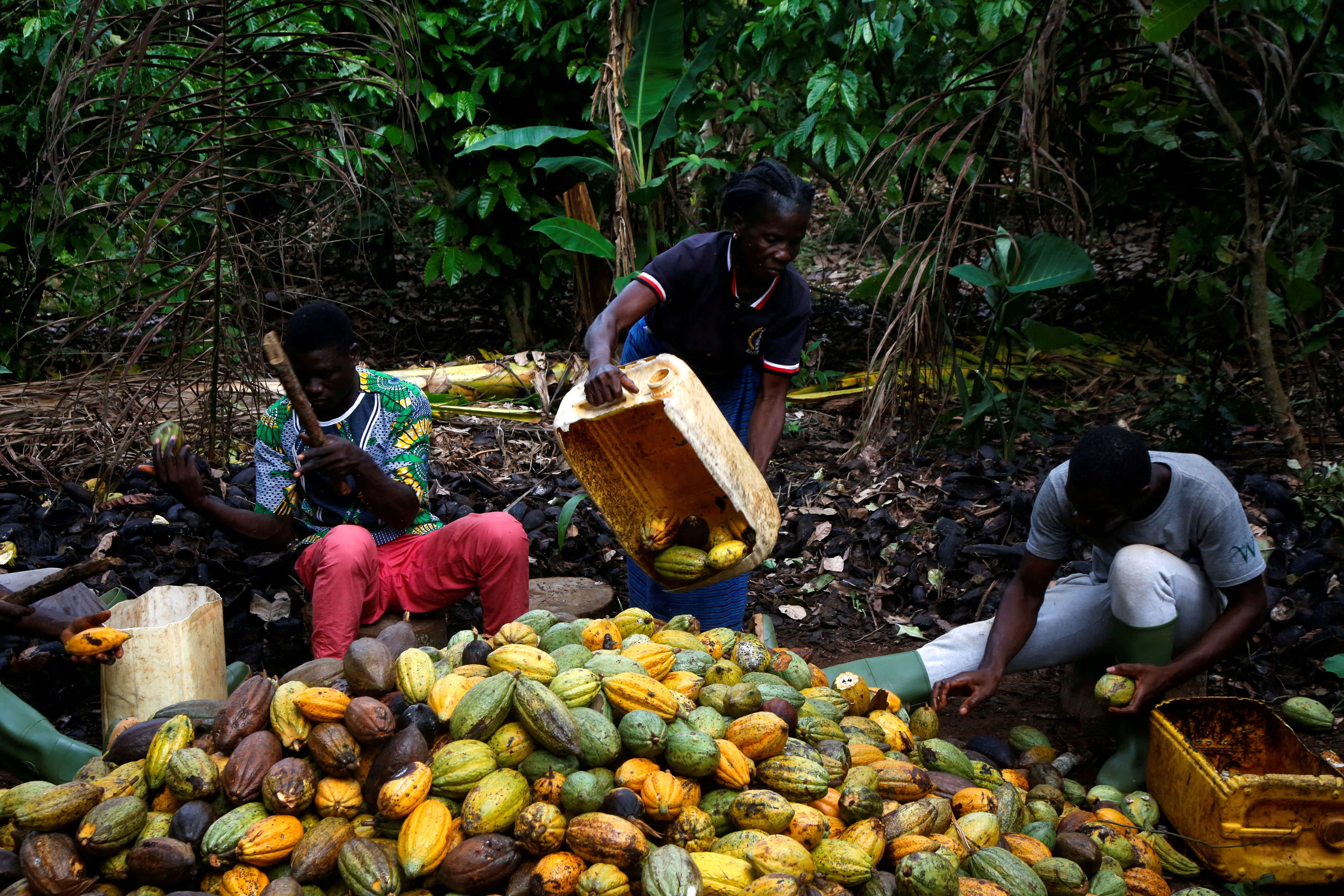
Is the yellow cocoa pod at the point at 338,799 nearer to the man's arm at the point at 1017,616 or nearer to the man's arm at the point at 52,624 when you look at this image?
the man's arm at the point at 52,624

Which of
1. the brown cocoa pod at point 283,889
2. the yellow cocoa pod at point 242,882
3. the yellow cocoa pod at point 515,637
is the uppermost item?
the yellow cocoa pod at point 515,637

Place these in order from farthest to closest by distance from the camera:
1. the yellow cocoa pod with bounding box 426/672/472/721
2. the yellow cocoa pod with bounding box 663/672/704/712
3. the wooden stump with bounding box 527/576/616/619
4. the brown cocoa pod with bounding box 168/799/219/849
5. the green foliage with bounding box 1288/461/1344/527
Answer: the green foliage with bounding box 1288/461/1344/527
the wooden stump with bounding box 527/576/616/619
the yellow cocoa pod with bounding box 663/672/704/712
the yellow cocoa pod with bounding box 426/672/472/721
the brown cocoa pod with bounding box 168/799/219/849

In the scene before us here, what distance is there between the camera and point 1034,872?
7.18 feet

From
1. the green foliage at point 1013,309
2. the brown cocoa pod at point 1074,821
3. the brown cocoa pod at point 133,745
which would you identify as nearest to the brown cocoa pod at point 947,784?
the brown cocoa pod at point 1074,821

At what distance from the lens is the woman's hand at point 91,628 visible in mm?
2654

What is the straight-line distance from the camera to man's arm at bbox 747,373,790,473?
324 centimetres

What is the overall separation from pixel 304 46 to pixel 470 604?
2.97 m

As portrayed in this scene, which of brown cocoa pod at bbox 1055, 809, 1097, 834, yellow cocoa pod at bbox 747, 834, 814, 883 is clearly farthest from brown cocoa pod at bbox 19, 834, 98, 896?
brown cocoa pod at bbox 1055, 809, 1097, 834

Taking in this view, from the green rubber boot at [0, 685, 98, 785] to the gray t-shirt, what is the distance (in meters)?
2.90

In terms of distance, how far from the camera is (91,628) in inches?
107

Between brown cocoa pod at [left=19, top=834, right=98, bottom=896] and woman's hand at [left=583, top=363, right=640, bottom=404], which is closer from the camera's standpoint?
brown cocoa pod at [left=19, top=834, right=98, bottom=896]

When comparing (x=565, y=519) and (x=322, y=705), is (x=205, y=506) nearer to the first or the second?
(x=322, y=705)

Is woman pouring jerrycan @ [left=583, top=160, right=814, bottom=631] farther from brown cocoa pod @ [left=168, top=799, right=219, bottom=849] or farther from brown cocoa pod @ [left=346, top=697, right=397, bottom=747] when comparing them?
brown cocoa pod @ [left=168, top=799, right=219, bottom=849]

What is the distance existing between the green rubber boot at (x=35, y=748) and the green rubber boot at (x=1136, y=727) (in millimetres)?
2974
